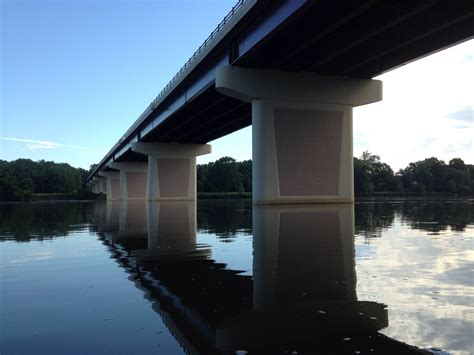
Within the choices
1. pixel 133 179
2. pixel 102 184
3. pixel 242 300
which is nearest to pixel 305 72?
pixel 242 300

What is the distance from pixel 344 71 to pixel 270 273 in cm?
2962

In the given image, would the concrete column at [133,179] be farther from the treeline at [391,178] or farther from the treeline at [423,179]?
the treeline at [423,179]

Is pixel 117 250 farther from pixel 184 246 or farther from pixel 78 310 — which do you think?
pixel 78 310

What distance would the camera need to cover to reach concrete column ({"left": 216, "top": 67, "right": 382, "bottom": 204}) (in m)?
33.9

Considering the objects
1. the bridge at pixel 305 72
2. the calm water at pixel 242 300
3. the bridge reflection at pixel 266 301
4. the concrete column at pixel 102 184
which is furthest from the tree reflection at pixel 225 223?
the concrete column at pixel 102 184

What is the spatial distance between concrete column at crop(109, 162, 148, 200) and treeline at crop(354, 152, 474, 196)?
66.4m

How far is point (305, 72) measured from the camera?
34875 millimetres

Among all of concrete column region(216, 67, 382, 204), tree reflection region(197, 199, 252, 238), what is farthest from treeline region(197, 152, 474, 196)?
tree reflection region(197, 199, 252, 238)

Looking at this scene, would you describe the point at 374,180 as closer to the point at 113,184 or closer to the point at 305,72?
the point at 113,184

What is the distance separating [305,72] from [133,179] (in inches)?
2905

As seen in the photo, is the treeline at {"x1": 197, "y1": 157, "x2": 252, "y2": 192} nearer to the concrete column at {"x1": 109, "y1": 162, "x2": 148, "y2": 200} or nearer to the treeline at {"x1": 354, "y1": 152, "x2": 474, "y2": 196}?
the treeline at {"x1": 354, "y1": 152, "x2": 474, "y2": 196}

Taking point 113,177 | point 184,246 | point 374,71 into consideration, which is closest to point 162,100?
point 374,71

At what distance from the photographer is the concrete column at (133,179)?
9881cm

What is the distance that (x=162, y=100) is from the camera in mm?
51344
